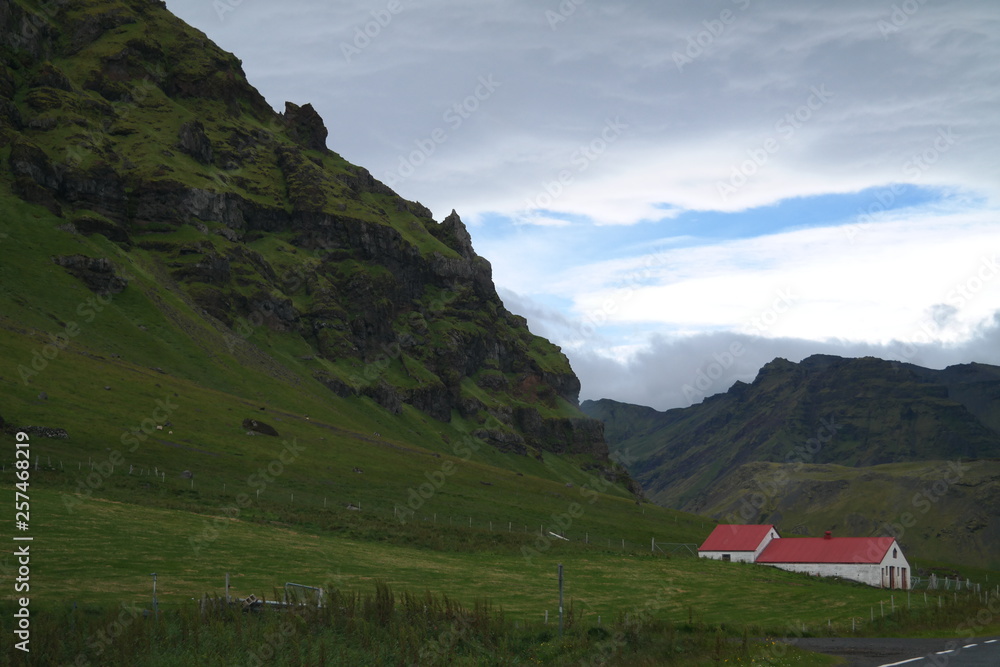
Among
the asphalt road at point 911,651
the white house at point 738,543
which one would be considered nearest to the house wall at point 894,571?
the white house at point 738,543

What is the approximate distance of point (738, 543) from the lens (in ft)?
363

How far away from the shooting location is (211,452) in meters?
118

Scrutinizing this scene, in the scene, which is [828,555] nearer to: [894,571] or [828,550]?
[828,550]

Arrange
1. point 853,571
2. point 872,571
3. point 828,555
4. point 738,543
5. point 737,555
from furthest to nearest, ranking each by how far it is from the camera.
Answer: point 738,543, point 737,555, point 828,555, point 853,571, point 872,571

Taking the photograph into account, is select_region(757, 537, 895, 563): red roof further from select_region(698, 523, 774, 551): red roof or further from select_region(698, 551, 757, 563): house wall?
select_region(698, 523, 774, 551): red roof

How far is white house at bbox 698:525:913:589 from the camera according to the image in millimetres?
96375

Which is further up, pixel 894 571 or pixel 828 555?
pixel 828 555

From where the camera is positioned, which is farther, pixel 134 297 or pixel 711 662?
pixel 134 297

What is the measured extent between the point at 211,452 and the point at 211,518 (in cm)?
4688

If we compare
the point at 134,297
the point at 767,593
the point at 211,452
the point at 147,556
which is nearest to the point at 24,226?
the point at 134,297

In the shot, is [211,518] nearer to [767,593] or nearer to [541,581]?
[541,581]

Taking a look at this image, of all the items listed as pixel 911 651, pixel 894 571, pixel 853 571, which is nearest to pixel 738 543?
pixel 853 571

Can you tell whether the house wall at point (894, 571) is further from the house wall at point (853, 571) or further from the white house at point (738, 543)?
the white house at point (738, 543)

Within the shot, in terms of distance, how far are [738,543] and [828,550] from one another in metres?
12.9
